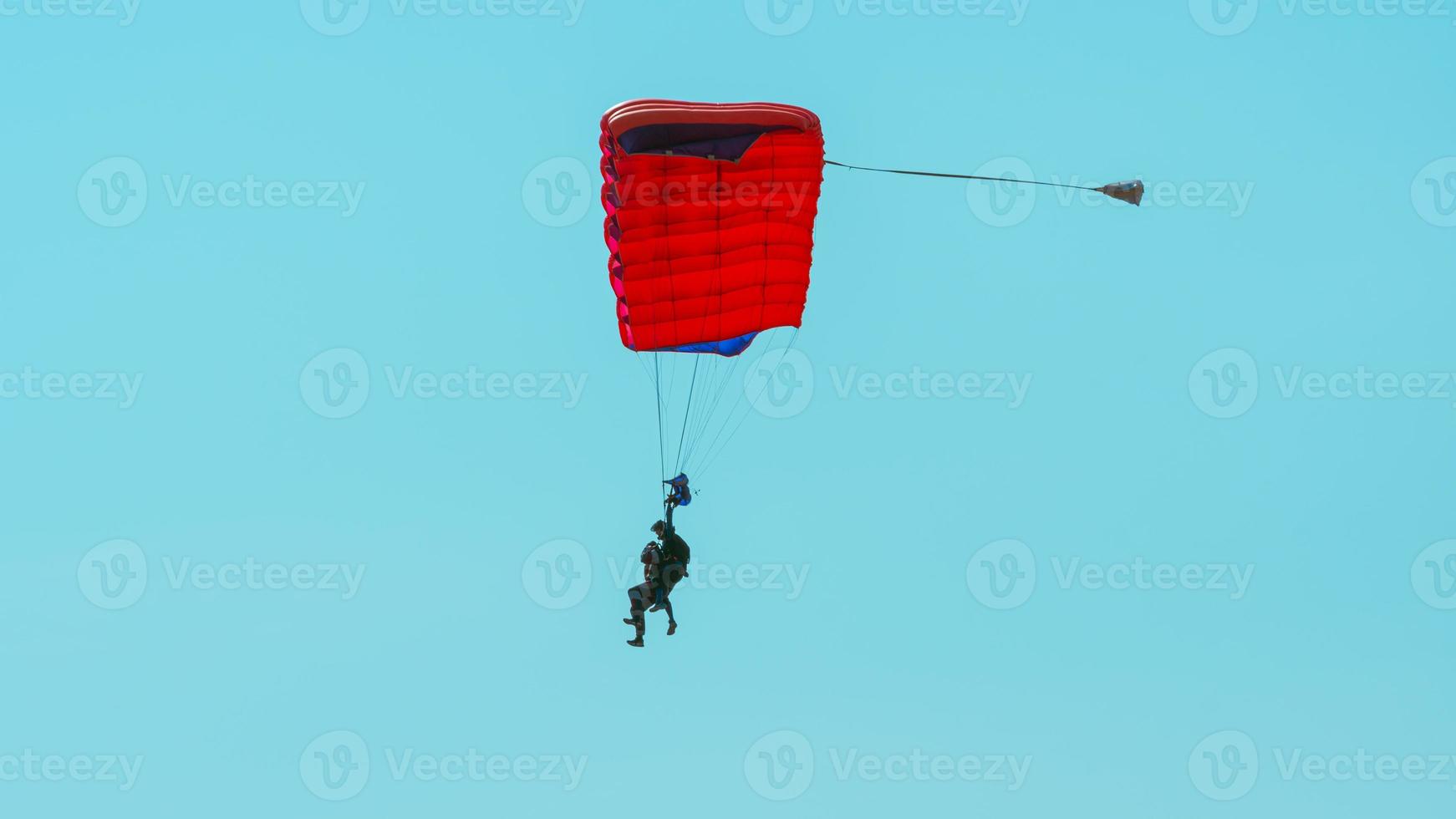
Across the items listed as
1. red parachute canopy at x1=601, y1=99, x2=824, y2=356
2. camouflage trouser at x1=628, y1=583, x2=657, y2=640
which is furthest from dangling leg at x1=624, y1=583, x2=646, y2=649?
red parachute canopy at x1=601, y1=99, x2=824, y2=356

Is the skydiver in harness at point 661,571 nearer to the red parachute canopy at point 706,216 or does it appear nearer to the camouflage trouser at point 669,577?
the camouflage trouser at point 669,577

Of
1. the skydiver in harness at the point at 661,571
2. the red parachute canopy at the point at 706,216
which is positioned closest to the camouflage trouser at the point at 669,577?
the skydiver in harness at the point at 661,571

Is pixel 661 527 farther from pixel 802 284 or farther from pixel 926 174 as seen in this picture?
pixel 926 174

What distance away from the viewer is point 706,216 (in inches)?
1019

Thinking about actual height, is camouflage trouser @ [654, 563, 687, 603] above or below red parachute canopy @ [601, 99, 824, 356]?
below

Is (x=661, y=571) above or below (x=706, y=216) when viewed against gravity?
below

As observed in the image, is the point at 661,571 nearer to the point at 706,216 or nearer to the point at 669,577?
the point at 669,577

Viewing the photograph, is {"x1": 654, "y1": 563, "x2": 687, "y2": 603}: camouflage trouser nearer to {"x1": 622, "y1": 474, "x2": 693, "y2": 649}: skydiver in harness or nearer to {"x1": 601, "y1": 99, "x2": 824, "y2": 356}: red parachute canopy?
{"x1": 622, "y1": 474, "x2": 693, "y2": 649}: skydiver in harness

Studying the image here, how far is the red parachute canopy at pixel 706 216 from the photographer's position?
25.1 metres

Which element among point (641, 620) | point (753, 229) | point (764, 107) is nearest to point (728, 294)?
point (753, 229)

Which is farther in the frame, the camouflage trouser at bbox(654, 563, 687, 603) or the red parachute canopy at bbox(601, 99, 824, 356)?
the camouflage trouser at bbox(654, 563, 687, 603)

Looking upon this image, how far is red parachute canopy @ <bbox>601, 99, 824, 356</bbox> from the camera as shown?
25.1 m

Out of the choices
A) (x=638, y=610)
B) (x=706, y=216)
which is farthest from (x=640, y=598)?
(x=706, y=216)

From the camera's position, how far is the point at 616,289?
26547 millimetres
